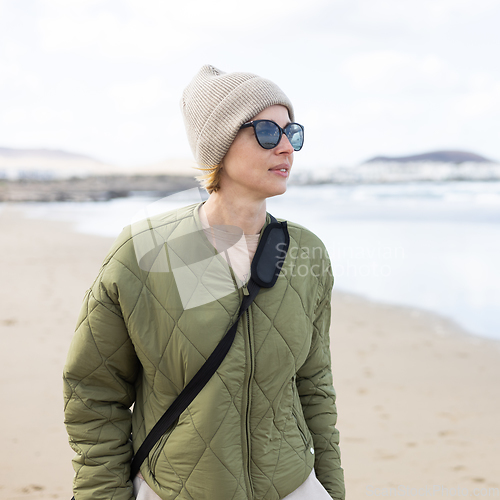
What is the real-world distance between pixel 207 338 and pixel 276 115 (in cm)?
72

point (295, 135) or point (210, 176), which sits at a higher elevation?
point (295, 135)

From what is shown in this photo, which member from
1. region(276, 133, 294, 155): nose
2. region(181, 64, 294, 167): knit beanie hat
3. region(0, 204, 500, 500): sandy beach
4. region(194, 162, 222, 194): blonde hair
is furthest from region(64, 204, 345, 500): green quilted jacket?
region(0, 204, 500, 500): sandy beach

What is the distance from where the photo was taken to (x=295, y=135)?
1.50m

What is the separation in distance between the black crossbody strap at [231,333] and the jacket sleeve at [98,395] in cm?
9

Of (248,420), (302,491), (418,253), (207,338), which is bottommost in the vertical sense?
(418,253)

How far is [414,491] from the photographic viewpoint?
343 cm

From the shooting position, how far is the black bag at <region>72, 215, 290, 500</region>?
1330mm

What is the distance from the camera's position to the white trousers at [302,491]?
4.65 feet

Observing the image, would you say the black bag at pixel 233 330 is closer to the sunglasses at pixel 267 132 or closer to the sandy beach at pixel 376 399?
the sunglasses at pixel 267 132

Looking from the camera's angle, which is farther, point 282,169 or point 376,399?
point 376,399

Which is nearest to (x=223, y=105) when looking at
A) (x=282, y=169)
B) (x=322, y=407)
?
(x=282, y=169)

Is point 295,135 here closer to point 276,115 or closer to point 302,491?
point 276,115

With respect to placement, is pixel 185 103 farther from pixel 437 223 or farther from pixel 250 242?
pixel 437 223

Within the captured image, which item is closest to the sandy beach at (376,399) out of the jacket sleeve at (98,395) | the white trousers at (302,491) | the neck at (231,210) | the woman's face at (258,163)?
the white trousers at (302,491)
